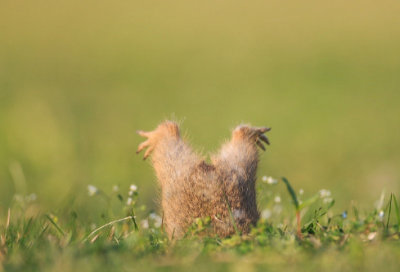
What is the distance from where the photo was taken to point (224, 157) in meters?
4.36

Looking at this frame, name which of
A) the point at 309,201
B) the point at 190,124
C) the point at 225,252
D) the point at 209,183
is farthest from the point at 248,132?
the point at 190,124

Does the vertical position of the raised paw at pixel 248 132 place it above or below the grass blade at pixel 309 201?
above

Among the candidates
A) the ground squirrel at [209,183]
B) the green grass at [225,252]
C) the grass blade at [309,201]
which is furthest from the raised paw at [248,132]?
the grass blade at [309,201]

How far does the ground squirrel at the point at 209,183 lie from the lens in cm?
401

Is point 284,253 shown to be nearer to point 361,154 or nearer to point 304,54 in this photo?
point 361,154

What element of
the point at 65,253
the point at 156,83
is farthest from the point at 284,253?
the point at 156,83

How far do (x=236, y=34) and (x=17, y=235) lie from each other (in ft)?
63.1

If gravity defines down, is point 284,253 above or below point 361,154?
below

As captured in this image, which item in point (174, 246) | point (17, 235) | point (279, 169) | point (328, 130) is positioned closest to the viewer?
point (174, 246)

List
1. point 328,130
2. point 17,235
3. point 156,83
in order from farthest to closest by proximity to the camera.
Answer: point 156,83, point 328,130, point 17,235

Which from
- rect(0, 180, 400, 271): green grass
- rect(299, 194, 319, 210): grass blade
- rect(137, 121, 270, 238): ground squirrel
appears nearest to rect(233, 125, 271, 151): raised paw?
rect(137, 121, 270, 238): ground squirrel

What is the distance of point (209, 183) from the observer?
13.3 ft

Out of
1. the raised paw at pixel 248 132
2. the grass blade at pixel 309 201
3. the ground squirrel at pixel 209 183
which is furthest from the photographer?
the raised paw at pixel 248 132

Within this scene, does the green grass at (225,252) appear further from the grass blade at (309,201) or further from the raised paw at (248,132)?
the raised paw at (248,132)
